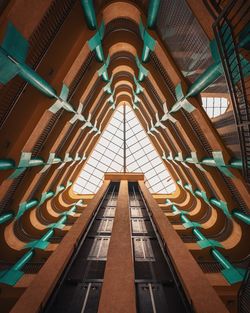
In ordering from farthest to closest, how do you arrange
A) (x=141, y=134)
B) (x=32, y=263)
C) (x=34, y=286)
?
(x=141, y=134) < (x=32, y=263) < (x=34, y=286)

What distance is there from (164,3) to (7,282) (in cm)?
1444

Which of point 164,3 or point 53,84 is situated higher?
point 164,3

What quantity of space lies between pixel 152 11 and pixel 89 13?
2.52m

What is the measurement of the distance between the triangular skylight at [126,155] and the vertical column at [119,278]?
77.6ft

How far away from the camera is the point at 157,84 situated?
1159cm

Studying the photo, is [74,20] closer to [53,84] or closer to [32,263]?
[53,84]

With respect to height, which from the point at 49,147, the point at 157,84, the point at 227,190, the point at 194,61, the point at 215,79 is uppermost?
the point at 157,84

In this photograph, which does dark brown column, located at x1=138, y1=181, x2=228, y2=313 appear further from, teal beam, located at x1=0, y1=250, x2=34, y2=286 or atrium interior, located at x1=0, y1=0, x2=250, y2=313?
teal beam, located at x1=0, y1=250, x2=34, y2=286

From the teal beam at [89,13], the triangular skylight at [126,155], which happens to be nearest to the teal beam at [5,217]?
the teal beam at [89,13]

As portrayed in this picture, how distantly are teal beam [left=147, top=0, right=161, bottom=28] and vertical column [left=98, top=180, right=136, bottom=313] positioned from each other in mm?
8332

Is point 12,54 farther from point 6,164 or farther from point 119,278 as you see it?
point 119,278

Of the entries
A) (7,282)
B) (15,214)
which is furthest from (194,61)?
(7,282)

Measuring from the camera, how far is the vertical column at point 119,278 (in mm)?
4109

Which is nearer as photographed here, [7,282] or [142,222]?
[7,282]
